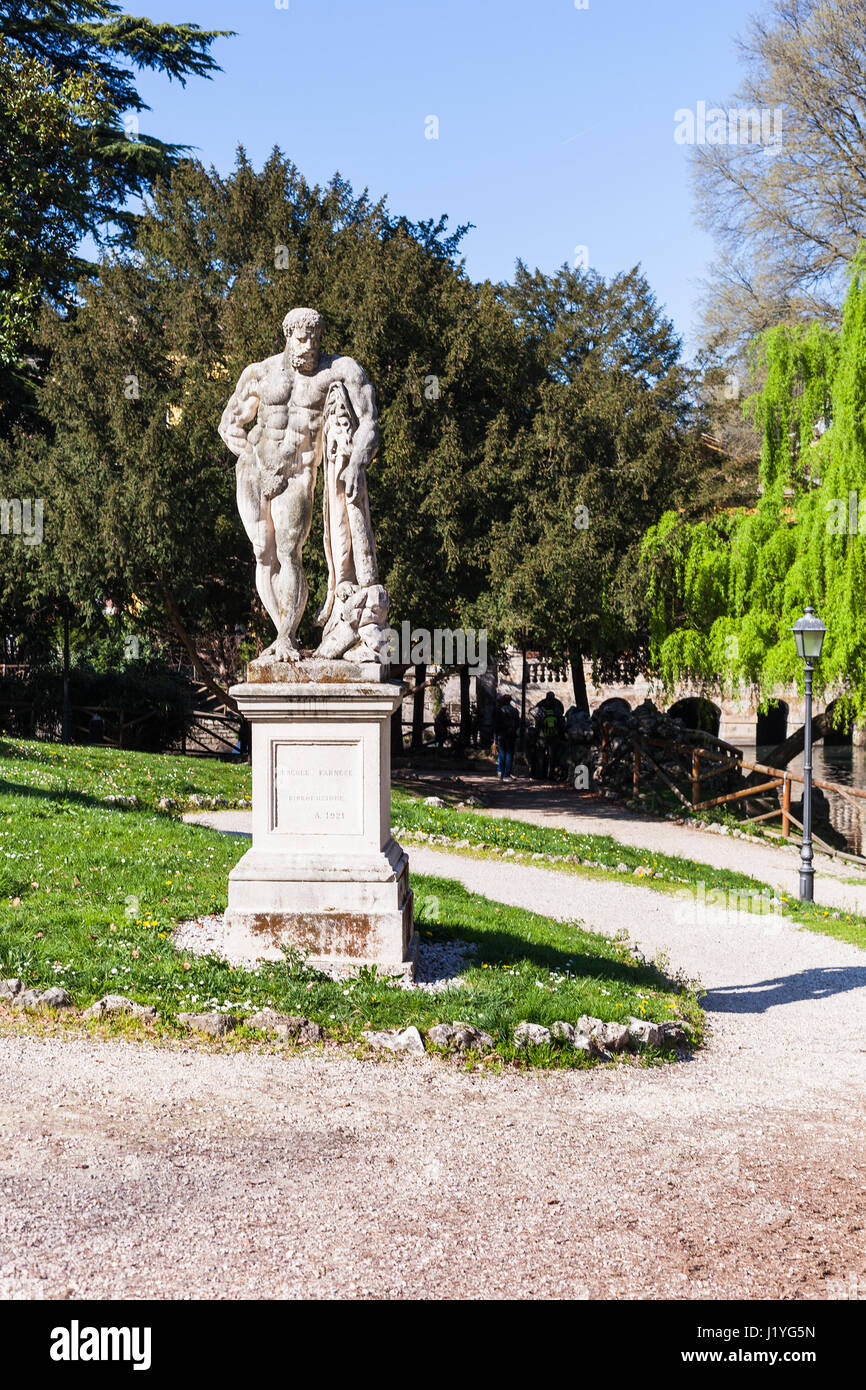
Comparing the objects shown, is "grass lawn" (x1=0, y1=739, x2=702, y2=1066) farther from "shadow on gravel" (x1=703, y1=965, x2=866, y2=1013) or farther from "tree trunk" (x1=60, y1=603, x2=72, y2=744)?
"tree trunk" (x1=60, y1=603, x2=72, y2=744)

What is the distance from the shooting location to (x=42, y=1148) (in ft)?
14.0

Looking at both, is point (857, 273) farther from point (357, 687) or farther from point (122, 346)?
point (357, 687)

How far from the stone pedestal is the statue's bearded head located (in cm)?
196

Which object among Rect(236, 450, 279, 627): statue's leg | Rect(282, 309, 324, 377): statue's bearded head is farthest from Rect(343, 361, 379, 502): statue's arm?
Rect(236, 450, 279, 627): statue's leg

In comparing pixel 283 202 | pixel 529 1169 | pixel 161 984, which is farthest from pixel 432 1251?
pixel 283 202

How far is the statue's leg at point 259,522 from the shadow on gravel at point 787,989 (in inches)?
162

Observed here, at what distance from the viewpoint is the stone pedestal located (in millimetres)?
6484

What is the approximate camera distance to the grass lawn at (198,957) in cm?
590

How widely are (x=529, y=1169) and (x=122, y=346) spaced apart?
17887 millimetres

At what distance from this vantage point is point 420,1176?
4.23 m

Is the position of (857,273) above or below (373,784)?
above

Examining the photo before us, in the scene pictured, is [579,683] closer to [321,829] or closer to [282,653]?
[282,653]

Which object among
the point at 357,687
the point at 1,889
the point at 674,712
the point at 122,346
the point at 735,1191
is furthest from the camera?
the point at 674,712

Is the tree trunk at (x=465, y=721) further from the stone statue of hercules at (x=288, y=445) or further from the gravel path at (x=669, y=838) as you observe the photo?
the stone statue of hercules at (x=288, y=445)
